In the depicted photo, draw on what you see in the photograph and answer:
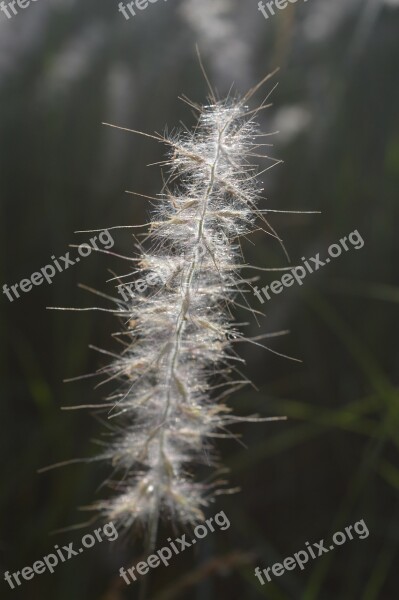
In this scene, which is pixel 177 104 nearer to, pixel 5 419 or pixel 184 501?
pixel 5 419

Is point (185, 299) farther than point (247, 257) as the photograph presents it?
No

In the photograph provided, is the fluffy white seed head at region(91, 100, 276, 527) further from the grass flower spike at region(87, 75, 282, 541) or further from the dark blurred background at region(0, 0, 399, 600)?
the dark blurred background at region(0, 0, 399, 600)

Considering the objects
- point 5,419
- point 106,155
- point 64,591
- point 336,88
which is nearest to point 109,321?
point 5,419

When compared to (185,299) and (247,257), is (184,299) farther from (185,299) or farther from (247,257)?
(247,257)

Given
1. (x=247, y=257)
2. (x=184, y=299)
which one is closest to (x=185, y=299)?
(x=184, y=299)

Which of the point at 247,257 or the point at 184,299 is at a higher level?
the point at 184,299

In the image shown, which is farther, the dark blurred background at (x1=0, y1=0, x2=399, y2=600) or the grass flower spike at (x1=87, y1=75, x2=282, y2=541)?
the dark blurred background at (x1=0, y1=0, x2=399, y2=600)

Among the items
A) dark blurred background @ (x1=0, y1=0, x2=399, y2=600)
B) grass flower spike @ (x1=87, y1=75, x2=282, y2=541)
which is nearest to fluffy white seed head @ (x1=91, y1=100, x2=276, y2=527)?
grass flower spike @ (x1=87, y1=75, x2=282, y2=541)

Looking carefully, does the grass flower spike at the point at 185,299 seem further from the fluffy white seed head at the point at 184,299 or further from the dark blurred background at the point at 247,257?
the dark blurred background at the point at 247,257
